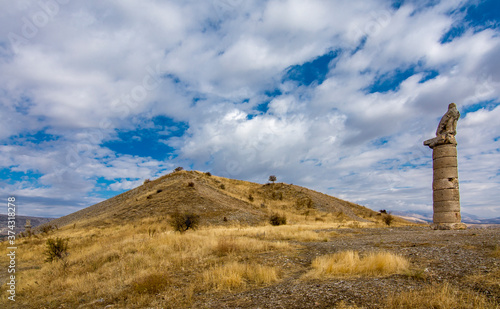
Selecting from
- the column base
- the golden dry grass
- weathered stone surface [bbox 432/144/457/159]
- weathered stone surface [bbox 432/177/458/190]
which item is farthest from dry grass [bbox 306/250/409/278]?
weathered stone surface [bbox 432/144/457/159]

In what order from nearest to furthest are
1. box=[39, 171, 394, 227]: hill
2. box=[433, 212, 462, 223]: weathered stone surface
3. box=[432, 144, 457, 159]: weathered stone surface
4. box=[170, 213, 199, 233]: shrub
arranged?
box=[433, 212, 462, 223]: weathered stone surface
box=[432, 144, 457, 159]: weathered stone surface
box=[170, 213, 199, 233]: shrub
box=[39, 171, 394, 227]: hill

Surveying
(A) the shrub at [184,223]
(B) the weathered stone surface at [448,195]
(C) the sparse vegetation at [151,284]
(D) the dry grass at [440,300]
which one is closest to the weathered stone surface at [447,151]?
(B) the weathered stone surface at [448,195]

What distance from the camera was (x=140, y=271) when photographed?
32.2 feet

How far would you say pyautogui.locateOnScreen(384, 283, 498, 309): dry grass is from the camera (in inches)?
192

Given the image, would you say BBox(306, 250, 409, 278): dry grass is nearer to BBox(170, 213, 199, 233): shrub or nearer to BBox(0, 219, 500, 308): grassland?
BBox(0, 219, 500, 308): grassland

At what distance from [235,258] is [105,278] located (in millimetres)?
4661

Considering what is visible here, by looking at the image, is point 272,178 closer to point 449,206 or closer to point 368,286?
point 449,206

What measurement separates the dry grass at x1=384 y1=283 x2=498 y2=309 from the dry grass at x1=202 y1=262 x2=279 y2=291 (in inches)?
140

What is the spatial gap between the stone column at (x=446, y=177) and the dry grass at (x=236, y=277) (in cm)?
1649

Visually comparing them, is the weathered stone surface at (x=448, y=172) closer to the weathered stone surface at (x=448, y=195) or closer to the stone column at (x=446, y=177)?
the stone column at (x=446, y=177)

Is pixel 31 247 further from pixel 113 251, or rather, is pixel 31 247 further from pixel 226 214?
pixel 226 214

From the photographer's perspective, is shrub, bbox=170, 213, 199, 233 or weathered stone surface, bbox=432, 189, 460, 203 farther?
shrub, bbox=170, 213, 199, 233

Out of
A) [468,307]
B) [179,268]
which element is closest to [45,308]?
[179,268]

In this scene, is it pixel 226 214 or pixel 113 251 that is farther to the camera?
pixel 226 214
